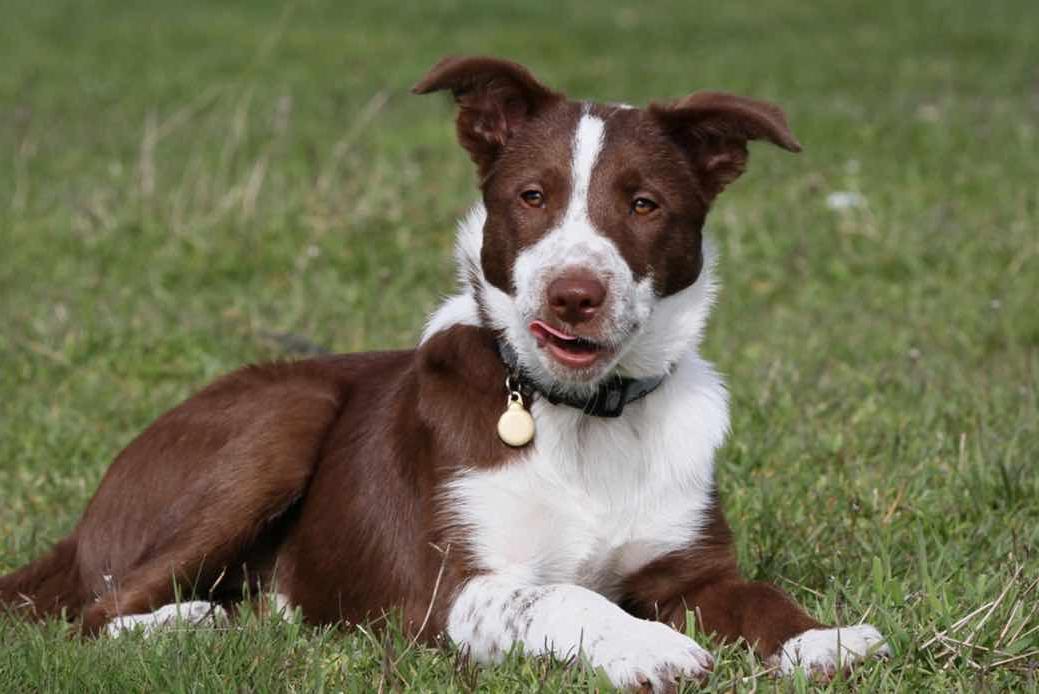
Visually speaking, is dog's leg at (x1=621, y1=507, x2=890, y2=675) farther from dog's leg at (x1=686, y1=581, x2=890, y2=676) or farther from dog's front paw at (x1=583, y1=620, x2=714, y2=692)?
dog's front paw at (x1=583, y1=620, x2=714, y2=692)

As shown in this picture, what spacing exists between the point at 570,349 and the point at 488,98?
71 cm

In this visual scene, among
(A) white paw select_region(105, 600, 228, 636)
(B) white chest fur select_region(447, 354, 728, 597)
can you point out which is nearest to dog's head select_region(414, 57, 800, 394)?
(B) white chest fur select_region(447, 354, 728, 597)

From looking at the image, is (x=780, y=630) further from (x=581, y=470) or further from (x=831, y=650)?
(x=581, y=470)

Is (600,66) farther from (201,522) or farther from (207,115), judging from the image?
(201,522)

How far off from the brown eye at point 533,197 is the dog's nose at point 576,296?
32 cm

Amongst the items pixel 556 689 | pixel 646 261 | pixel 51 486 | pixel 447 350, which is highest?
pixel 646 261

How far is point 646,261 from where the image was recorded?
3865 millimetres

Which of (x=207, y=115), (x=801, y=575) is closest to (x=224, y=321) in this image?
(x=801, y=575)

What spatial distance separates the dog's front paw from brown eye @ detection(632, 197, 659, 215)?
989mm

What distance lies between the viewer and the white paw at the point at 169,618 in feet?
12.2

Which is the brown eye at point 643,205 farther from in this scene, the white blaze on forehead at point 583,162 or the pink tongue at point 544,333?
the pink tongue at point 544,333

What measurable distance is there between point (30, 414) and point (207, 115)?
20.1ft

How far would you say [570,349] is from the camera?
3.78 metres

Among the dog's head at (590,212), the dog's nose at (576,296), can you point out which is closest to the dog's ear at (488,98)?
the dog's head at (590,212)
